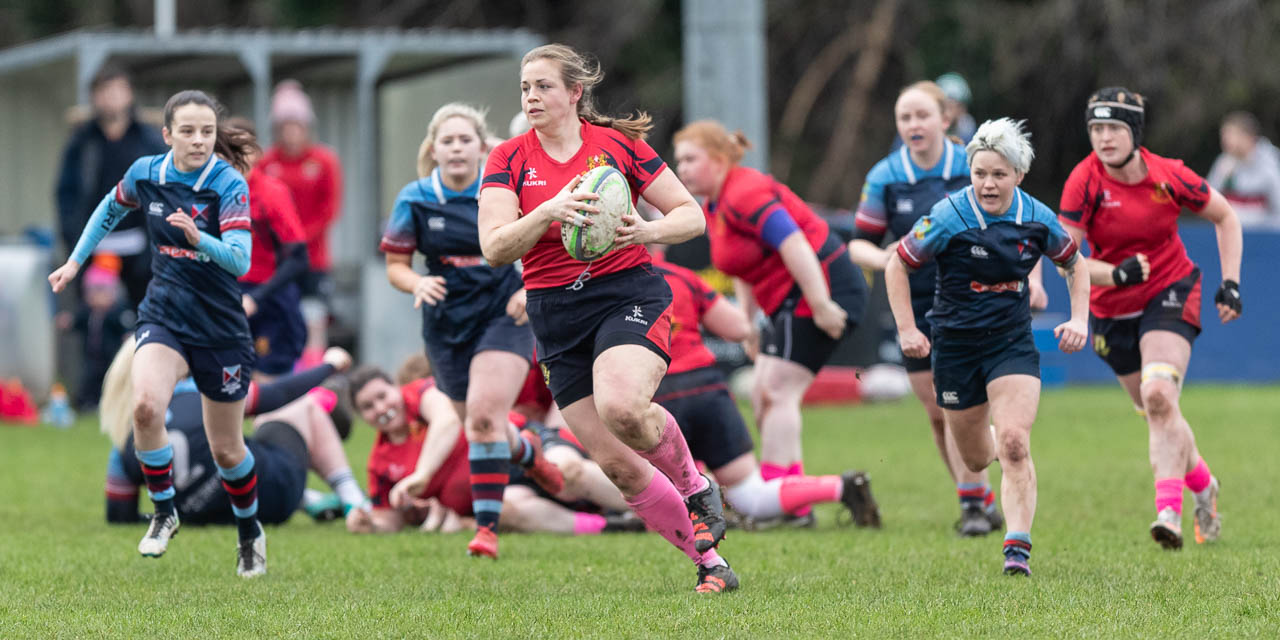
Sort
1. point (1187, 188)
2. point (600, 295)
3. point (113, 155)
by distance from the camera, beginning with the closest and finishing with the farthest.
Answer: point (600, 295) < point (1187, 188) < point (113, 155)

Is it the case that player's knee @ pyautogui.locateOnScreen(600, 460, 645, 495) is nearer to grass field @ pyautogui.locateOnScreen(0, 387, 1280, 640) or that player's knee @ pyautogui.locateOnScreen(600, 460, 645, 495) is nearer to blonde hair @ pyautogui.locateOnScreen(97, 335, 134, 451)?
grass field @ pyautogui.locateOnScreen(0, 387, 1280, 640)

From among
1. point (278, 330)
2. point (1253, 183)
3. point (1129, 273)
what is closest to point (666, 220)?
point (1129, 273)

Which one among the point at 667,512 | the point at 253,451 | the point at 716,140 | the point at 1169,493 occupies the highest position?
the point at 716,140

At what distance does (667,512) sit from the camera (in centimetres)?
646

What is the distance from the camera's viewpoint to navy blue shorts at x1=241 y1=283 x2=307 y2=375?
1022 cm

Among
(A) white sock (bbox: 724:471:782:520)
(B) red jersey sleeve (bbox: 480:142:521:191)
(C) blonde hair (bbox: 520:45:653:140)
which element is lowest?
(A) white sock (bbox: 724:471:782:520)

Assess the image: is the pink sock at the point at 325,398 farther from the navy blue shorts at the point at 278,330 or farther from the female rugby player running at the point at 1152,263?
the female rugby player running at the point at 1152,263

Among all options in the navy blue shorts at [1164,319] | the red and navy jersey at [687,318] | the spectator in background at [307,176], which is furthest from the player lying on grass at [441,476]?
the spectator in background at [307,176]

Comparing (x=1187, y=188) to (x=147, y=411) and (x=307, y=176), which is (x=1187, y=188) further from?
(x=307, y=176)

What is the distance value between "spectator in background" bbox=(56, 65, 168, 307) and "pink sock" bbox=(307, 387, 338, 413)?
487 centimetres

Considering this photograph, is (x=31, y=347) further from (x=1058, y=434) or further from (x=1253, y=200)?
(x=1253, y=200)

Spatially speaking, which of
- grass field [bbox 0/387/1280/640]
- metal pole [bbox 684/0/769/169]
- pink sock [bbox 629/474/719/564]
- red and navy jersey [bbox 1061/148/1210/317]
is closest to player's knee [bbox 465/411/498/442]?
grass field [bbox 0/387/1280/640]

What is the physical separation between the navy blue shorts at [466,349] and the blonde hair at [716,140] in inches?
59.4

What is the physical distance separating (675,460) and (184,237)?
87.1 inches
